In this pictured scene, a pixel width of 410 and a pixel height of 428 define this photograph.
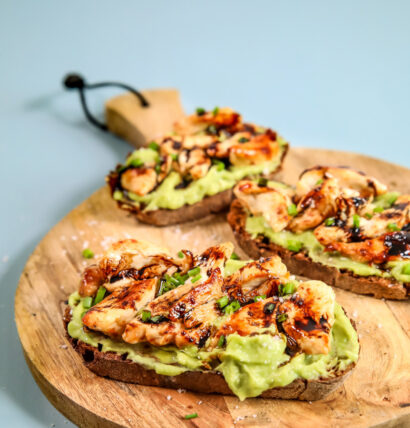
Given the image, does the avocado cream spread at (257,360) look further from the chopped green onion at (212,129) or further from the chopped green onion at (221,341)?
the chopped green onion at (212,129)

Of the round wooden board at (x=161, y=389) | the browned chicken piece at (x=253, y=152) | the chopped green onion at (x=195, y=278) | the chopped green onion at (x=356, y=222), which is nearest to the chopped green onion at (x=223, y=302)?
the chopped green onion at (x=195, y=278)

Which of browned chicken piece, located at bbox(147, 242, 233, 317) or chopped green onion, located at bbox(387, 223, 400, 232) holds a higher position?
chopped green onion, located at bbox(387, 223, 400, 232)

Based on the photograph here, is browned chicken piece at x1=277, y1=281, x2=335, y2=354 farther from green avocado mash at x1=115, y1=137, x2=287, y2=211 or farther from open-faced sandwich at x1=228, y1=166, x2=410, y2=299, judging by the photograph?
green avocado mash at x1=115, y1=137, x2=287, y2=211

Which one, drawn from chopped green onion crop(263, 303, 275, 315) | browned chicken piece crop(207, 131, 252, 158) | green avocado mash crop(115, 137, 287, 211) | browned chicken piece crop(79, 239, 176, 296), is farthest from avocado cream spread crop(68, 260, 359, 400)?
browned chicken piece crop(207, 131, 252, 158)

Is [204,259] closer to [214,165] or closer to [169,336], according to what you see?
[169,336]

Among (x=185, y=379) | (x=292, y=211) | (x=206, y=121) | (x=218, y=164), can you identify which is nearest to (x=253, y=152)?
(x=218, y=164)

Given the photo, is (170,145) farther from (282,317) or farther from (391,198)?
(282,317)

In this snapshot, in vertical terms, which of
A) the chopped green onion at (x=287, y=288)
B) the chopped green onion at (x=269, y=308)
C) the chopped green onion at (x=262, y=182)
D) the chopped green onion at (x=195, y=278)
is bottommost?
the chopped green onion at (x=195, y=278)
